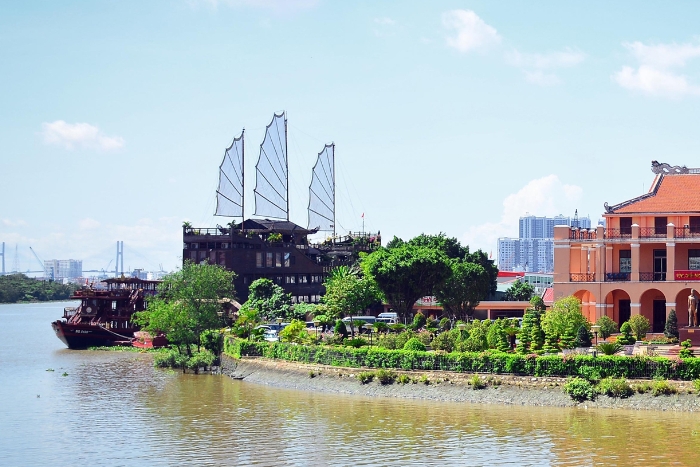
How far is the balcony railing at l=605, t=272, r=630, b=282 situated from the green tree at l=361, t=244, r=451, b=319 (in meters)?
14.0

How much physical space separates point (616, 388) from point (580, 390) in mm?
1453

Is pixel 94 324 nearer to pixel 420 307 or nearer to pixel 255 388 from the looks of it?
pixel 420 307

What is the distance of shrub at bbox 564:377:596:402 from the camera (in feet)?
139

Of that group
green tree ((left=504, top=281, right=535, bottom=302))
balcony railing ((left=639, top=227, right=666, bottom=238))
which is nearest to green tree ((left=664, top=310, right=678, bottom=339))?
balcony railing ((left=639, top=227, right=666, bottom=238))

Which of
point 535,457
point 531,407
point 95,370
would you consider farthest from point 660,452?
point 95,370

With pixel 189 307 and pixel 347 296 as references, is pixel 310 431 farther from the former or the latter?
pixel 347 296

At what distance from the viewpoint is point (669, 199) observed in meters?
64.9

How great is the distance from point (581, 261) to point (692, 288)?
7556 millimetres

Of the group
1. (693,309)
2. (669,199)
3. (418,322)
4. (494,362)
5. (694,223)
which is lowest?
(494,362)

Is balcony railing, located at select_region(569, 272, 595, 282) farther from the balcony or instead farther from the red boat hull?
the red boat hull

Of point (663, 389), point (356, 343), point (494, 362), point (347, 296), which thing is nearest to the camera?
point (663, 389)

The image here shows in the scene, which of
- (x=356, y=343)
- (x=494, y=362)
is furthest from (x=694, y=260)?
(x=356, y=343)

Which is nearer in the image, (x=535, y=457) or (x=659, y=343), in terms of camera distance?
(x=535, y=457)

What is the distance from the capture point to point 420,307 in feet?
305
